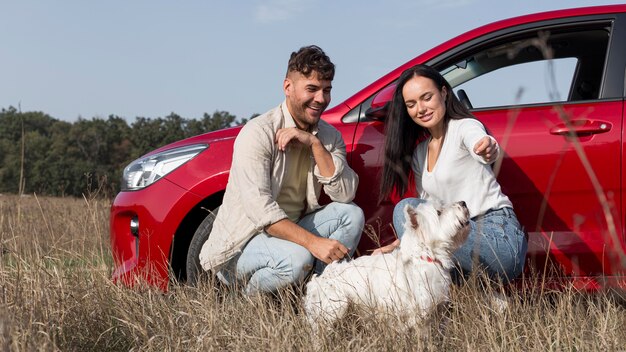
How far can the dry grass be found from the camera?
2.67 metres

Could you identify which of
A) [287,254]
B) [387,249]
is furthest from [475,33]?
[287,254]

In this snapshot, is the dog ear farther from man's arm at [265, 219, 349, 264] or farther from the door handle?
the door handle

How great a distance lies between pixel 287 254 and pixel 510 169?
1.18 m

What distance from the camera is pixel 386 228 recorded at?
145 inches

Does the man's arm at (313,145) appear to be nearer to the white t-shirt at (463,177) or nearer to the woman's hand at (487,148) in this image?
the white t-shirt at (463,177)

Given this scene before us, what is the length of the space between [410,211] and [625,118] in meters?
1.32

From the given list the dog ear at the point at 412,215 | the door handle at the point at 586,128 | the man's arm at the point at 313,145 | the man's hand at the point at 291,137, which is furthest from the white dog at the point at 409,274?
the door handle at the point at 586,128

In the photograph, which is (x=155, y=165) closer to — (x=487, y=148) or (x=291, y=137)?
(x=291, y=137)

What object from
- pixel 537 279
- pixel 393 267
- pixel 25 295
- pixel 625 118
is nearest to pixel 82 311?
pixel 25 295

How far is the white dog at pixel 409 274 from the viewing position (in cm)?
292

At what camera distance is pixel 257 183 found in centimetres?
334

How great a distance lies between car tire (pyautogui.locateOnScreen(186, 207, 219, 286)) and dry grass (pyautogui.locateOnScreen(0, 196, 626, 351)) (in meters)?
0.20

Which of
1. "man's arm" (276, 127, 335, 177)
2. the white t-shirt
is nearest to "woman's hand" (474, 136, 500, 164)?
the white t-shirt

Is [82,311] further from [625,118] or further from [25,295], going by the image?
[625,118]
